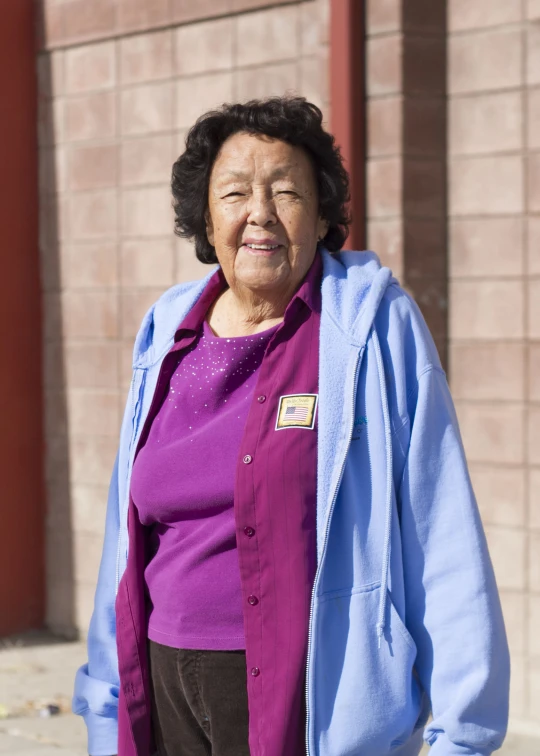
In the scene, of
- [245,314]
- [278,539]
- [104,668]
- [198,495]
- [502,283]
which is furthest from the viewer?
[502,283]

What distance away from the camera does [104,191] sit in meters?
5.69

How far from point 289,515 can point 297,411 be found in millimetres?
202

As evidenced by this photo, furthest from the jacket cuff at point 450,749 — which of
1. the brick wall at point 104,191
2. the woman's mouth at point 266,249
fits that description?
the brick wall at point 104,191

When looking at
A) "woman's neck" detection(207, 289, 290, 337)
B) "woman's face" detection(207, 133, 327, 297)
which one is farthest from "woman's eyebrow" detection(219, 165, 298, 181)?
"woman's neck" detection(207, 289, 290, 337)

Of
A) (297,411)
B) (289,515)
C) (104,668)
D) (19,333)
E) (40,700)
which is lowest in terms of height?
(40,700)

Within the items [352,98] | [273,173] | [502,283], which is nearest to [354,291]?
[273,173]

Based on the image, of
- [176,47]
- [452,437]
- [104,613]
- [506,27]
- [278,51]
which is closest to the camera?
[452,437]

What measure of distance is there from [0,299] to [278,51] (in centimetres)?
189

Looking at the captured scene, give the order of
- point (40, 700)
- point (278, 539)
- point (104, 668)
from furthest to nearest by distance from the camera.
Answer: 1. point (40, 700)
2. point (104, 668)
3. point (278, 539)

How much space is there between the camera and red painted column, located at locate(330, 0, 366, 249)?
14.9ft

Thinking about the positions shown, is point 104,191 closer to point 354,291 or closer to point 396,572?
point 354,291

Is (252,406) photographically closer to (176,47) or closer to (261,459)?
(261,459)

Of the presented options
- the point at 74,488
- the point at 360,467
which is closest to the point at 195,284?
the point at 360,467

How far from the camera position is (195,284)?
2.78 m
